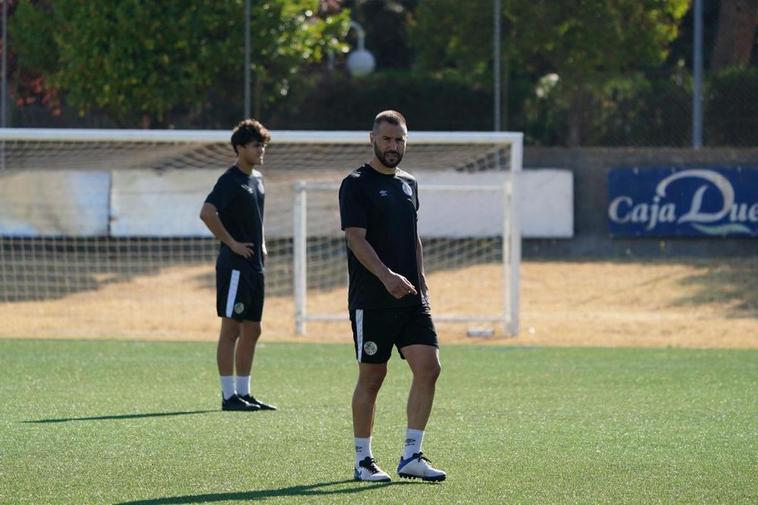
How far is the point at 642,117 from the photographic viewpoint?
24188mm

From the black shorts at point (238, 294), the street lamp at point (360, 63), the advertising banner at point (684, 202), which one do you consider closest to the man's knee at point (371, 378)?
the black shorts at point (238, 294)

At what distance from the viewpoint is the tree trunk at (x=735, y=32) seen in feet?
83.3

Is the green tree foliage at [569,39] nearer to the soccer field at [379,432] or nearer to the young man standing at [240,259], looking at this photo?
the soccer field at [379,432]

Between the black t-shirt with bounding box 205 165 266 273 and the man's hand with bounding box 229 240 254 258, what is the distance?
0.18 ft

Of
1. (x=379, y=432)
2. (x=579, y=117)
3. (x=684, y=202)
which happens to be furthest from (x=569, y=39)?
(x=379, y=432)

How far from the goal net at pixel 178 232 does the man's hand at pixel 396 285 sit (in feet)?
41.6

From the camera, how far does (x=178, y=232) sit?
73.8ft

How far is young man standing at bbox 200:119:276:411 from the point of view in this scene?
34.5ft

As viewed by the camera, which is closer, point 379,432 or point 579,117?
point 379,432

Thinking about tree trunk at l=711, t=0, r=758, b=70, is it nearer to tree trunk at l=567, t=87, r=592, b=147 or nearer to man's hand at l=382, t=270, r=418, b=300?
tree trunk at l=567, t=87, r=592, b=147

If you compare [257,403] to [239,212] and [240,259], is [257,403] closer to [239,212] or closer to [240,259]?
[240,259]

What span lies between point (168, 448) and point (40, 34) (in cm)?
1858

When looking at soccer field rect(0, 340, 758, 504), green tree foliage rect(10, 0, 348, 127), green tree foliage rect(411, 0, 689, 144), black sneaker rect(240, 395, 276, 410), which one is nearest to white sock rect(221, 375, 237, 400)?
black sneaker rect(240, 395, 276, 410)

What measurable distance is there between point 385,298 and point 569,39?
1981cm
